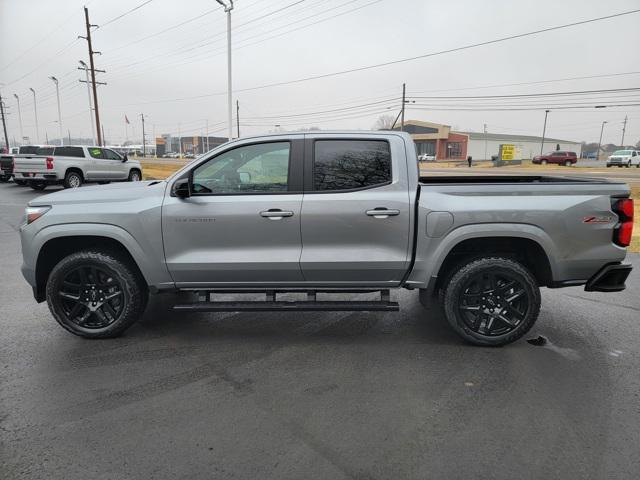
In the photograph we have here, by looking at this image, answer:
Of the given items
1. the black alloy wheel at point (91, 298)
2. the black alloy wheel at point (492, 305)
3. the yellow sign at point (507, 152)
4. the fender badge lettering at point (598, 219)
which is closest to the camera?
the fender badge lettering at point (598, 219)

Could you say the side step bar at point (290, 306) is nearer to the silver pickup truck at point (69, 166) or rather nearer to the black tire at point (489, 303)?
the black tire at point (489, 303)

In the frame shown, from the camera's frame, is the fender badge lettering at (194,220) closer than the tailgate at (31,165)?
Yes

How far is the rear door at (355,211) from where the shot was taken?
4.03 meters

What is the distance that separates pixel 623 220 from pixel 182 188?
3.86 meters

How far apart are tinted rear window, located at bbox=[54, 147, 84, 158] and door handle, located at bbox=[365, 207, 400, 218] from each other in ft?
62.8

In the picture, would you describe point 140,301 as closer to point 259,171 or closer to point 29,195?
point 259,171

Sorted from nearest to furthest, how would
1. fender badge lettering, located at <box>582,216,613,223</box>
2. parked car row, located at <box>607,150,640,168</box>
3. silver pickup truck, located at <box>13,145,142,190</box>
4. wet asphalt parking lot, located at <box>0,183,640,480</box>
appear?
wet asphalt parking lot, located at <box>0,183,640,480</box>
fender badge lettering, located at <box>582,216,613,223</box>
silver pickup truck, located at <box>13,145,142,190</box>
parked car row, located at <box>607,150,640,168</box>

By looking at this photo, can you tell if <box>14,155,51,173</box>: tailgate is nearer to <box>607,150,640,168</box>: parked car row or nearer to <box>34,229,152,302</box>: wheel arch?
<box>34,229,152,302</box>: wheel arch

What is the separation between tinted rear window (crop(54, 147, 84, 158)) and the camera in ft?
63.7

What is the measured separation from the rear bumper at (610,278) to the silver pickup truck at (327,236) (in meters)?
0.01

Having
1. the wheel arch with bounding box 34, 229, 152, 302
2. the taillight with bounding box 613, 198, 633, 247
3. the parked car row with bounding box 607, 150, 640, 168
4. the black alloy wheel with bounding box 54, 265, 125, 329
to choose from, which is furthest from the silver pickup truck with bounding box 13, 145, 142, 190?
the parked car row with bounding box 607, 150, 640, 168

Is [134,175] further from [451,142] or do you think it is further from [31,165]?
[451,142]

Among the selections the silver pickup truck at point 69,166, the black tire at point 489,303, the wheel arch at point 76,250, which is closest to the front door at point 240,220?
the wheel arch at point 76,250

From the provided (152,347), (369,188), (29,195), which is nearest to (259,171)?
(369,188)
